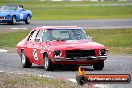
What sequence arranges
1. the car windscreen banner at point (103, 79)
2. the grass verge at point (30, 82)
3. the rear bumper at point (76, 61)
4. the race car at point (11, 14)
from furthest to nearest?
the race car at point (11, 14) < the rear bumper at point (76, 61) < the grass verge at point (30, 82) < the car windscreen banner at point (103, 79)

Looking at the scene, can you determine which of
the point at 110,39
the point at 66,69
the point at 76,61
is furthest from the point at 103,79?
the point at 110,39

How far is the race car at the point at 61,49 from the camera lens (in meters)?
17.5

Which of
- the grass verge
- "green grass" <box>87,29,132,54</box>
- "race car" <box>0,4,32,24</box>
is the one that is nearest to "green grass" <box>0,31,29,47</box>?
"green grass" <box>87,29,132,54</box>

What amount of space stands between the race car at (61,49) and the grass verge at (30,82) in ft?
10.3

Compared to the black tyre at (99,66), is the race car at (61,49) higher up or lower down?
higher up

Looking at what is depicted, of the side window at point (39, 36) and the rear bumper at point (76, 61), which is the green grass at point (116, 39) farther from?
the rear bumper at point (76, 61)

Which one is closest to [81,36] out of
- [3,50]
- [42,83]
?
[42,83]

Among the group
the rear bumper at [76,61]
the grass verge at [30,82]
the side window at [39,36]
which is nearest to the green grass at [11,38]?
the side window at [39,36]

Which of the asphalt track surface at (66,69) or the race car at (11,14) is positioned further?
the race car at (11,14)

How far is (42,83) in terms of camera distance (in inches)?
522

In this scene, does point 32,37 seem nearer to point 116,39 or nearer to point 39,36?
point 39,36

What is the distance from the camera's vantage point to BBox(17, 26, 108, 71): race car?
687 inches

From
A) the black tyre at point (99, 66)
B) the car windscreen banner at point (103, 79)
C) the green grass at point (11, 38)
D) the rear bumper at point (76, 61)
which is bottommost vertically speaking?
the green grass at point (11, 38)

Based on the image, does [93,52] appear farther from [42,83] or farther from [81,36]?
[42,83]
